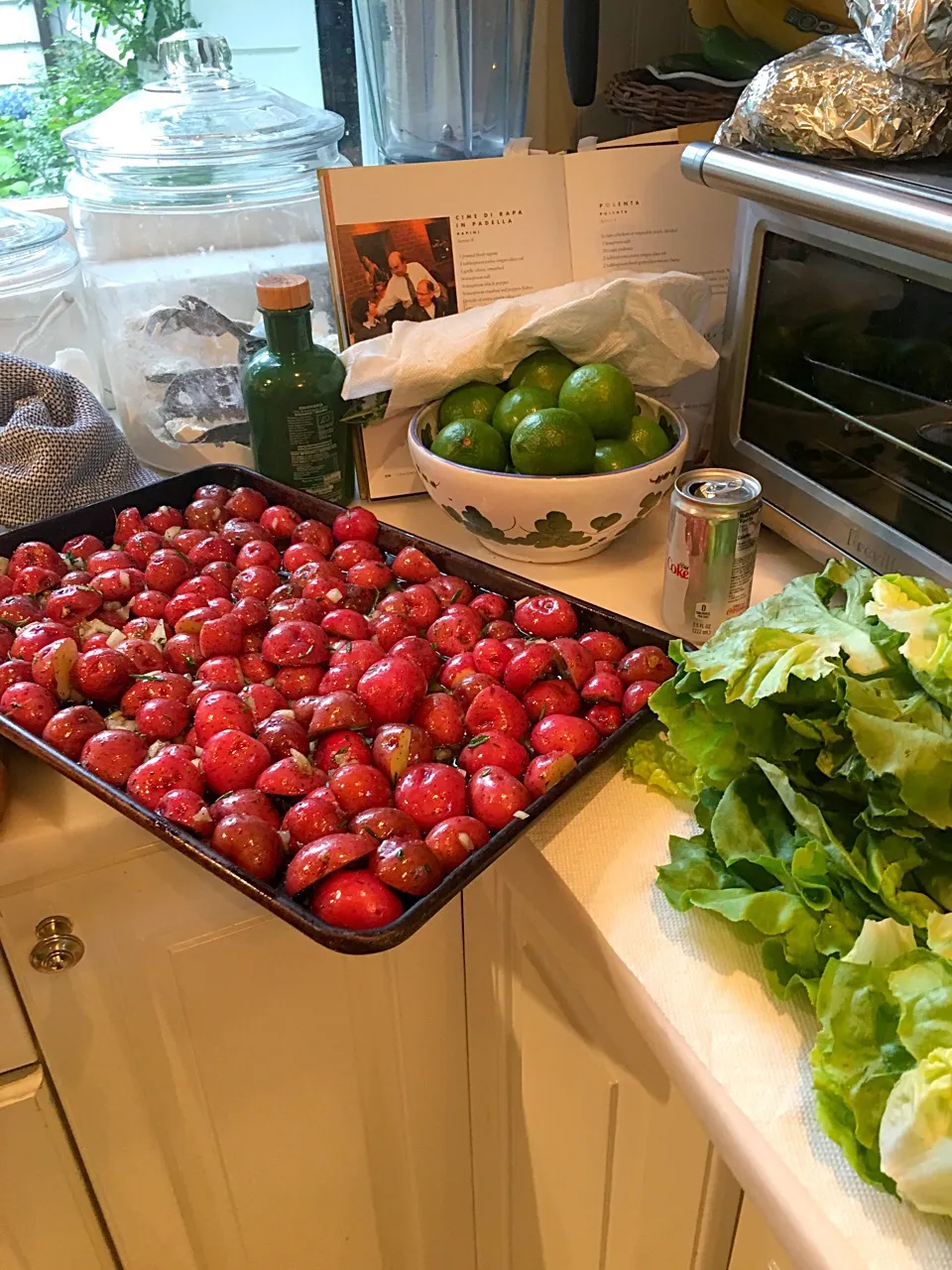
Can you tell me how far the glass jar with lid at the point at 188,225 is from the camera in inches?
42.9

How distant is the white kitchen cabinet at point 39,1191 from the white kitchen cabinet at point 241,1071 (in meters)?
0.02

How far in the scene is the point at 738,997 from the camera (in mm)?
543

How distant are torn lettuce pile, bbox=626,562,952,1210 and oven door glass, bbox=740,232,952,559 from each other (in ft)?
0.52

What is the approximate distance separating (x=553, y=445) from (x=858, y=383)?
239 millimetres

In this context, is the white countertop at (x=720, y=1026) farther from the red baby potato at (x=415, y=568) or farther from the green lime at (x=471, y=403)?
the green lime at (x=471, y=403)

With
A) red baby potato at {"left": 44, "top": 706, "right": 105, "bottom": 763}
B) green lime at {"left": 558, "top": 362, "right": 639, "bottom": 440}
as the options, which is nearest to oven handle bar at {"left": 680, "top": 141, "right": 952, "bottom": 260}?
green lime at {"left": 558, "top": 362, "right": 639, "bottom": 440}

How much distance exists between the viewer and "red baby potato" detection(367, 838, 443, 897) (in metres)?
0.56

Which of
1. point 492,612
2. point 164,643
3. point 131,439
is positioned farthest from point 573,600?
point 131,439

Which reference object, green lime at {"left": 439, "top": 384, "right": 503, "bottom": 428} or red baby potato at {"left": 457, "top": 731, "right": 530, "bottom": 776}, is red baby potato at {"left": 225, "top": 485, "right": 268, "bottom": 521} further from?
red baby potato at {"left": 457, "top": 731, "right": 530, "bottom": 776}

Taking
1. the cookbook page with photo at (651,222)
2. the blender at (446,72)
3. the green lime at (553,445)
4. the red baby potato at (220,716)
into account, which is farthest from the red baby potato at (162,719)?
the blender at (446,72)

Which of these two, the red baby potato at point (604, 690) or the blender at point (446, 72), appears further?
the blender at point (446, 72)

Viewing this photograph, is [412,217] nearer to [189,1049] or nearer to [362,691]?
[362,691]

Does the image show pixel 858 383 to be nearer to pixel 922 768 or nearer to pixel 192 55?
pixel 922 768

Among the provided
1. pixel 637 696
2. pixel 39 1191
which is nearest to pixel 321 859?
pixel 637 696
